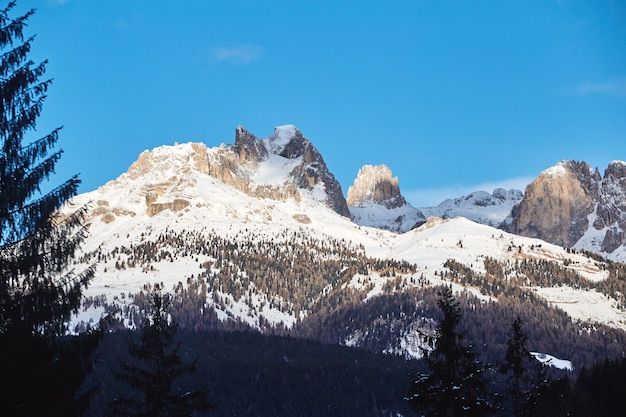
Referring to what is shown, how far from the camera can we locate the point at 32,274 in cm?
2455

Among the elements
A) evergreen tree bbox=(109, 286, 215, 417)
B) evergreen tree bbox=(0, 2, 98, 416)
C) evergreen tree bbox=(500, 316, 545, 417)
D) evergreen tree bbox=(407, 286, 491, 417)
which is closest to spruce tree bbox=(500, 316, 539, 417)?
evergreen tree bbox=(500, 316, 545, 417)

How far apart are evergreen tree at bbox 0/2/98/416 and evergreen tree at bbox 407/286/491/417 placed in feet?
47.4

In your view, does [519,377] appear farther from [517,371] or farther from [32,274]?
[32,274]

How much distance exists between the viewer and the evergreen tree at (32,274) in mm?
23266

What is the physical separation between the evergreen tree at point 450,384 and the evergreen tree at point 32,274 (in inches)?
569

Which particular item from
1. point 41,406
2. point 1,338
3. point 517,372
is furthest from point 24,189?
point 517,372

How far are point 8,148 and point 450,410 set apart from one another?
20.2 metres

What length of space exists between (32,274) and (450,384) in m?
17.6

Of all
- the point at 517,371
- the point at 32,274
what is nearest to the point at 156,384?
the point at 32,274

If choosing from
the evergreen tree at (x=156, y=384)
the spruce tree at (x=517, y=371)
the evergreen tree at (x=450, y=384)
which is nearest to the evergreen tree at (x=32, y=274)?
the evergreen tree at (x=156, y=384)

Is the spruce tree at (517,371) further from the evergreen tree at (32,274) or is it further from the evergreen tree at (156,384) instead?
the evergreen tree at (32,274)

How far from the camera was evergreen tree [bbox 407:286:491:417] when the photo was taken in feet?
105

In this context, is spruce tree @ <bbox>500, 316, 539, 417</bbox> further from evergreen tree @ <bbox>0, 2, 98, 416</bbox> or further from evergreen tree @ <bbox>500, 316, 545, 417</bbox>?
evergreen tree @ <bbox>0, 2, 98, 416</bbox>

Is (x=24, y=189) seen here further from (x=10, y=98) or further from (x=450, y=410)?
(x=450, y=410)
